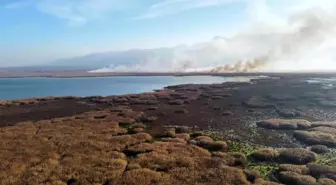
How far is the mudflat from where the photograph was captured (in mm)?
25328

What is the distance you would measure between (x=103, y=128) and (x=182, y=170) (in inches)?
878

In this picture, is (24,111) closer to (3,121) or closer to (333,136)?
(3,121)

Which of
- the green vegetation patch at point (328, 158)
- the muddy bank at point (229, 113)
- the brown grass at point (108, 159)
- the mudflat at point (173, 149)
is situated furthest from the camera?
the muddy bank at point (229, 113)

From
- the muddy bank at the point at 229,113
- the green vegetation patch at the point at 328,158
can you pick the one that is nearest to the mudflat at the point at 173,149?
the green vegetation patch at the point at 328,158

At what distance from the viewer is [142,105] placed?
7488cm

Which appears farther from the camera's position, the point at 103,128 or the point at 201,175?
the point at 103,128

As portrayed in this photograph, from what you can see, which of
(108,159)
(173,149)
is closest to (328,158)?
(173,149)

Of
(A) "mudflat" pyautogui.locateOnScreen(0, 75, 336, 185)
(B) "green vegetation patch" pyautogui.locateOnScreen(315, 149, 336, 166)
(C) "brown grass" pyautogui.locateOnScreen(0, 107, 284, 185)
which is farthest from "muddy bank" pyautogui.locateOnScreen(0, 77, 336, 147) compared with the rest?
(C) "brown grass" pyautogui.locateOnScreen(0, 107, 284, 185)

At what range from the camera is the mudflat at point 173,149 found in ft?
83.1

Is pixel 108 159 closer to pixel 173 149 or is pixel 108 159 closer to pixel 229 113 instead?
pixel 173 149

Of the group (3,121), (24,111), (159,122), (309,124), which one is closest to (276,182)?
(309,124)

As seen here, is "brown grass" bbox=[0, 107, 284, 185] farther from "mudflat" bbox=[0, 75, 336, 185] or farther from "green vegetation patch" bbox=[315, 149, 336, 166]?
"green vegetation patch" bbox=[315, 149, 336, 166]

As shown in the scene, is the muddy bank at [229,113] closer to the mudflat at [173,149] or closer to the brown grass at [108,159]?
the mudflat at [173,149]

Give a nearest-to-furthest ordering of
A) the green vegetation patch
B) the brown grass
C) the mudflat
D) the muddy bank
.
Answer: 1. the brown grass
2. the mudflat
3. the green vegetation patch
4. the muddy bank
